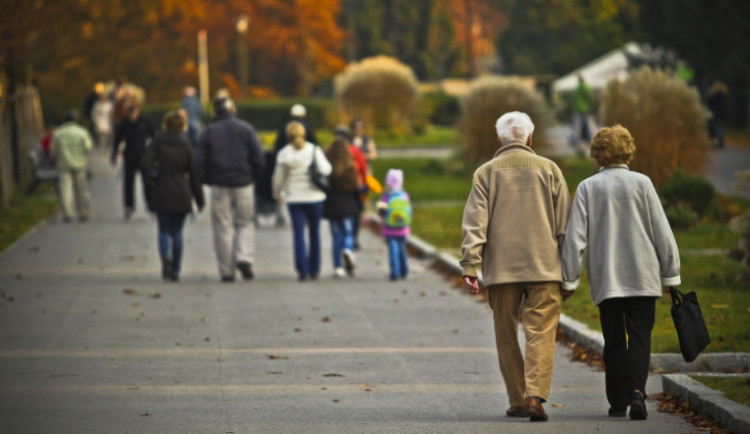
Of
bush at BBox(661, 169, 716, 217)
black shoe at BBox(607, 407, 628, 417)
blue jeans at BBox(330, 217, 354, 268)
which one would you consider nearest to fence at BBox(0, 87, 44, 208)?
blue jeans at BBox(330, 217, 354, 268)

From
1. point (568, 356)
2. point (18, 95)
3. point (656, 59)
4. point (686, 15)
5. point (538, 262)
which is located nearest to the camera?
point (538, 262)

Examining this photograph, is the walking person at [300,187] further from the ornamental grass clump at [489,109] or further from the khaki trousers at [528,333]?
the ornamental grass clump at [489,109]

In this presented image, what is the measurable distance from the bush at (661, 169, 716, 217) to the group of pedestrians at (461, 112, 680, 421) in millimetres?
11220

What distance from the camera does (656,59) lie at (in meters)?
43.3

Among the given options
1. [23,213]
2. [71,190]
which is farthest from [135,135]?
[23,213]

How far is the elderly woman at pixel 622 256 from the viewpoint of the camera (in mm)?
7520

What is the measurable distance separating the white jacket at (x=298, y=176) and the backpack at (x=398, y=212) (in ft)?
2.39

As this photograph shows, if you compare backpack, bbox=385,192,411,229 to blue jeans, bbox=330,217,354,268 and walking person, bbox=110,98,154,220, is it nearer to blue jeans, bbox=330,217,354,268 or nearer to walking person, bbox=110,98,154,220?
blue jeans, bbox=330,217,354,268

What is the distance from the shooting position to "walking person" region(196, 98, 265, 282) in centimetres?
1473

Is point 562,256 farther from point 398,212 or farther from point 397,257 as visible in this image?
point 397,257

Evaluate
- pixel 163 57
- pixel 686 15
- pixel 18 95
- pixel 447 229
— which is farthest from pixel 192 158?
pixel 163 57

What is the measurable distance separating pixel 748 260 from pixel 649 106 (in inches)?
326

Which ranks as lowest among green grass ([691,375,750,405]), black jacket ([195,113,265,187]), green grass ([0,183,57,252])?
green grass ([0,183,57,252])

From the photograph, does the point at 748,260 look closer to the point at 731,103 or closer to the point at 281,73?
the point at 731,103
